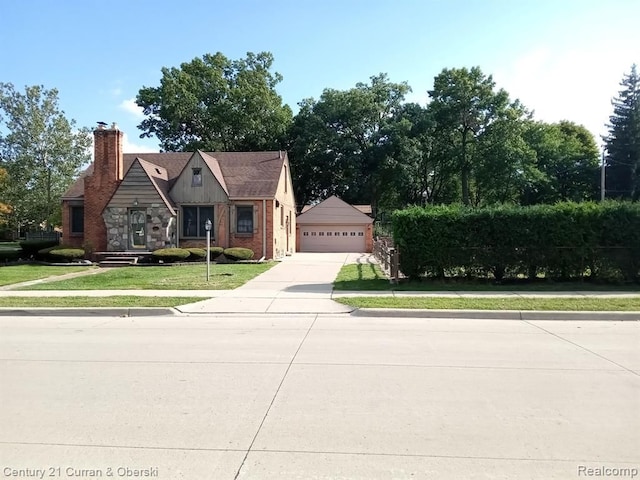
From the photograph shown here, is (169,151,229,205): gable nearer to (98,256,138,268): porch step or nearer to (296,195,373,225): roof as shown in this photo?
(98,256,138,268): porch step

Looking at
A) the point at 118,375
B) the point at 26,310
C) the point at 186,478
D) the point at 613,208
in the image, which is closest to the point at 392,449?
the point at 186,478

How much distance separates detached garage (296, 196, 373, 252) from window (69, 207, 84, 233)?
1654 centimetres

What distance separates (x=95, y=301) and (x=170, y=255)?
38.8ft

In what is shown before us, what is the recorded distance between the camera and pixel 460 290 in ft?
46.5

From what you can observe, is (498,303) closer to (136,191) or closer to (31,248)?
(136,191)

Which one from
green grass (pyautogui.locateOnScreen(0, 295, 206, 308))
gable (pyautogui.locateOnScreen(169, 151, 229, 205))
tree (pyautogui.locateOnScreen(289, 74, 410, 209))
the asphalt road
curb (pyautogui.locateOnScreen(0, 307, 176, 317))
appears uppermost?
tree (pyautogui.locateOnScreen(289, 74, 410, 209))

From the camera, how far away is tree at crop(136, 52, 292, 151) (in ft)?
148

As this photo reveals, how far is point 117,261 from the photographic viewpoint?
2462 cm

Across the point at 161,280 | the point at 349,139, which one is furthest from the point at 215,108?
the point at 161,280

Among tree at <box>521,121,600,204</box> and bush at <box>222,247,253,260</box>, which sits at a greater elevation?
tree at <box>521,121,600,204</box>

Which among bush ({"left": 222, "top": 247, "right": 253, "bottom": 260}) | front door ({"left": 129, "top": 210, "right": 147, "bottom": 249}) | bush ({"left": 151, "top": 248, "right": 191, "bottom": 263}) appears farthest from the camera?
front door ({"left": 129, "top": 210, "right": 147, "bottom": 249})

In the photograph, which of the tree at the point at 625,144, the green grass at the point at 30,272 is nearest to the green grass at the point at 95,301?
the green grass at the point at 30,272

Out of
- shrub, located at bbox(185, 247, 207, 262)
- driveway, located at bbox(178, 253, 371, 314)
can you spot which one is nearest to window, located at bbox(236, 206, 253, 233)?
shrub, located at bbox(185, 247, 207, 262)

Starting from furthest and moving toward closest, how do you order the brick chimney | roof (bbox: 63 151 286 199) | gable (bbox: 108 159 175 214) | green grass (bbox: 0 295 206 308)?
1. roof (bbox: 63 151 286 199)
2. the brick chimney
3. gable (bbox: 108 159 175 214)
4. green grass (bbox: 0 295 206 308)
